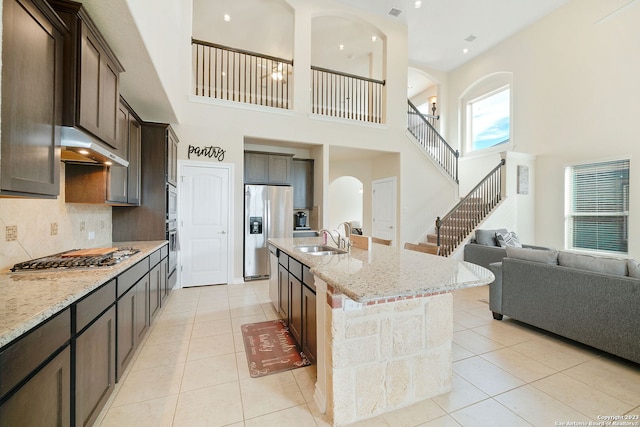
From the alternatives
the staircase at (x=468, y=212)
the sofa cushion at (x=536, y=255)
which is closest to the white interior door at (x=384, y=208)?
the staircase at (x=468, y=212)

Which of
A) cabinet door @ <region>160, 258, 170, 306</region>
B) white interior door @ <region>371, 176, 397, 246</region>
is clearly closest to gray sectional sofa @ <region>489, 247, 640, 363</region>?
white interior door @ <region>371, 176, 397, 246</region>

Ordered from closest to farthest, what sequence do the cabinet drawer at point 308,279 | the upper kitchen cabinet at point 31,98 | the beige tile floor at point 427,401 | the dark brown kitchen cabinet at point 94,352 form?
the upper kitchen cabinet at point 31,98, the dark brown kitchen cabinet at point 94,352, the beige tile floor at point 427,401, the cabinet drawer at point 308,279

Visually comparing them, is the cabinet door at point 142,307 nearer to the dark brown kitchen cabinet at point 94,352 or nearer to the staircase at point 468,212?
the dark brown kitchen cabinet at point 94,352

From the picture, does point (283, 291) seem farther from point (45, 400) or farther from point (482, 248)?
point (482, 248)

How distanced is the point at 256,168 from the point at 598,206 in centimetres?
643

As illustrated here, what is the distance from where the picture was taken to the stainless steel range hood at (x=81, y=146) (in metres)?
1.70

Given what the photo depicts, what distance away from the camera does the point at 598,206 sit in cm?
502

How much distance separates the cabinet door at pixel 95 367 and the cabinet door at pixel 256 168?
3689 millimetres

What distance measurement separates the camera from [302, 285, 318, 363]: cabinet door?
206 centimetres

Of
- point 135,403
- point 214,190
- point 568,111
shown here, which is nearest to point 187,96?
point 214,190

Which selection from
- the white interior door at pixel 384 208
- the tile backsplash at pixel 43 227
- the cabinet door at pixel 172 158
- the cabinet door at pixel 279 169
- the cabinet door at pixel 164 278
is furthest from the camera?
the white interior door at pixel 384 208

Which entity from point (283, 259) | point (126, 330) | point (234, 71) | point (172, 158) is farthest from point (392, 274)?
point (234, 71)

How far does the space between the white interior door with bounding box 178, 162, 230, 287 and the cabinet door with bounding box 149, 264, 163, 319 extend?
1245 millimetres

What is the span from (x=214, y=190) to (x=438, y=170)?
507cm
